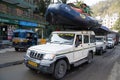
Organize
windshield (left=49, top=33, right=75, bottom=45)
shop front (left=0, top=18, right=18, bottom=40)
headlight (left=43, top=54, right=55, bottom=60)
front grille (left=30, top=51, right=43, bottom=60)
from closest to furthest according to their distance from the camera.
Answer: headlight (left=43, top=54, right=55, bottom=60) < front grille (left=30, top=51, right=43, bottom=60) < windshield (left=49, top=33, right=75, bottom=45) < shop front (left=0, top=18, right=18, bottom=40)

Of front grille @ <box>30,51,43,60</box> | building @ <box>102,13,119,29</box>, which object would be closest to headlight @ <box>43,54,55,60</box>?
front grille @ <box>30,51,43,60</box>

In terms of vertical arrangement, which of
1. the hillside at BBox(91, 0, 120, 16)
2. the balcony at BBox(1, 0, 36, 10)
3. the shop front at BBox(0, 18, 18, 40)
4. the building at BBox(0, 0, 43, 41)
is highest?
the hillside at BBox(91, 0, 120, 16)

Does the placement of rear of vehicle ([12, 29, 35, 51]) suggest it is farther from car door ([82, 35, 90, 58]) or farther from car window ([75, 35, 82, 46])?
car window ([75, 35, 82, 46])

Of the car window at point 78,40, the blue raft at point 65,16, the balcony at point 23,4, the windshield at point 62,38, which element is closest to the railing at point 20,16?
the balcony at point 23,4

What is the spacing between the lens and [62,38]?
26.6ft

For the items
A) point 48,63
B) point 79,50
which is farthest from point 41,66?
point 79,50

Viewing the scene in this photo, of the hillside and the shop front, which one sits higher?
the hillside

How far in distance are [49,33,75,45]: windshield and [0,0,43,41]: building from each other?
1377cm

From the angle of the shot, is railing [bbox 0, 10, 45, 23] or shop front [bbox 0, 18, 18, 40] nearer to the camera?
railing [bbox 0, 10, 45, 23]

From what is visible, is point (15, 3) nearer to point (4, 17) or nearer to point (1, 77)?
point (4, 17)

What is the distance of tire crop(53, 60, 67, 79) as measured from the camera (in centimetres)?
655

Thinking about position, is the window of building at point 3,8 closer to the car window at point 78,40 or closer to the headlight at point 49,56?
the car window at point 78,40

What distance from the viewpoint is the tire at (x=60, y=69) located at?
6554mm

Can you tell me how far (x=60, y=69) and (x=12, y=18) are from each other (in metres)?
16.9
